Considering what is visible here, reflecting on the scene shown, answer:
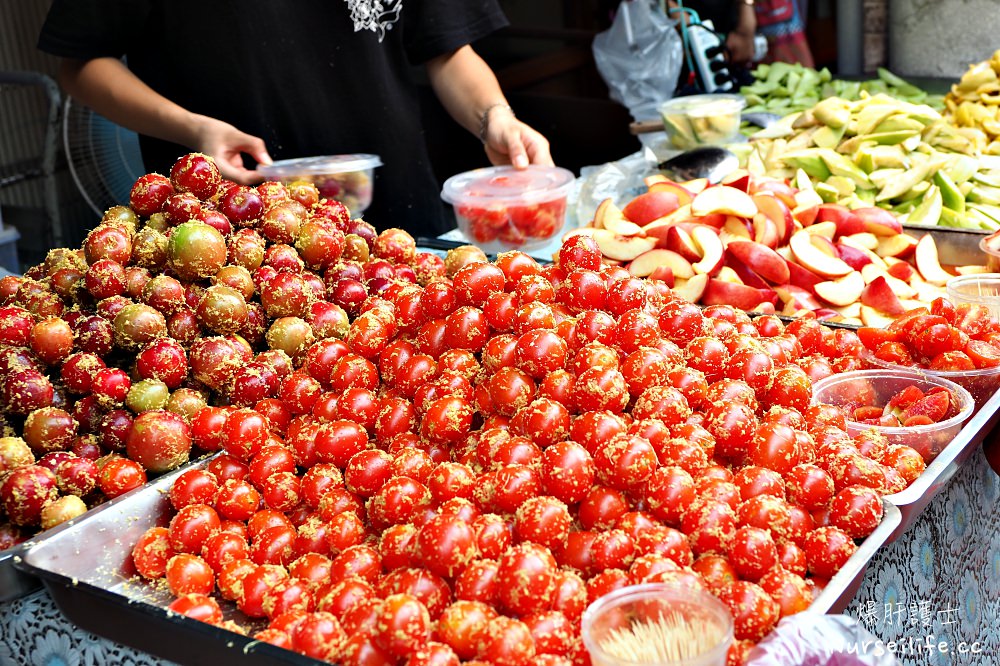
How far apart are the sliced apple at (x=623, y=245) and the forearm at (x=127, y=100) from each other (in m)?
1.00

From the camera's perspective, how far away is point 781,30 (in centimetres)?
A: 455

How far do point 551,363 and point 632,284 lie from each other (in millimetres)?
206

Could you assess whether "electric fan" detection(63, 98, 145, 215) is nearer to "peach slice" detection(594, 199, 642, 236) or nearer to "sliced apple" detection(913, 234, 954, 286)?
"peach slice" detection(594, 199, 642, 236)

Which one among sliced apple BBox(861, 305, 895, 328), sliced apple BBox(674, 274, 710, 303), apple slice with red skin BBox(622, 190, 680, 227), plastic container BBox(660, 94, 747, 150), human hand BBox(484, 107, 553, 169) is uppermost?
human hand BBox(484, 107, 553, 169)

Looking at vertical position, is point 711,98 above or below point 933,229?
above

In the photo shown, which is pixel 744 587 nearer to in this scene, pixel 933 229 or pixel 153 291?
pixel 153 291

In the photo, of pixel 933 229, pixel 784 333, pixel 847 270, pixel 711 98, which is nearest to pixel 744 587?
pixel 784 333

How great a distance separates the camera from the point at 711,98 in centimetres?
305

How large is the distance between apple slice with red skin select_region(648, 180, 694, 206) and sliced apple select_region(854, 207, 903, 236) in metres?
0.39

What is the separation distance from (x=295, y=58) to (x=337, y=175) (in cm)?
61

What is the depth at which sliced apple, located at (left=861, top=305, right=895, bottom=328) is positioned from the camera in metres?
1.87

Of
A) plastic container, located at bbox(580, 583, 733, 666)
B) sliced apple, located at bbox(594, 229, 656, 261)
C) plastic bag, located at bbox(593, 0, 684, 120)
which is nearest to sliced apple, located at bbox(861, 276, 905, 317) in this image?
sliced apple, located at bbox(594, 229, 656, 261)

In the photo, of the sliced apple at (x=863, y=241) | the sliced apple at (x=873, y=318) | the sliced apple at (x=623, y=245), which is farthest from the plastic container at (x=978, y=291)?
the sliced apple at (x=623, y=245)

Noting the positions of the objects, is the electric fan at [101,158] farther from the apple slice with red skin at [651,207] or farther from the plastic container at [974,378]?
the plastic container at [974,378]
